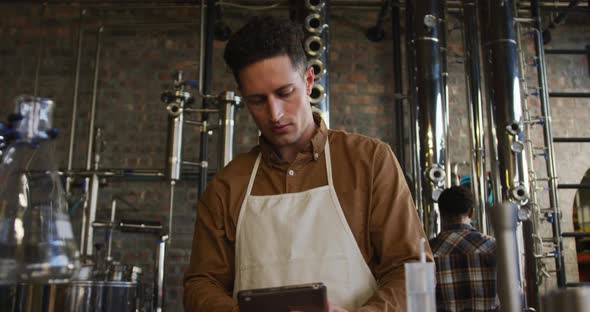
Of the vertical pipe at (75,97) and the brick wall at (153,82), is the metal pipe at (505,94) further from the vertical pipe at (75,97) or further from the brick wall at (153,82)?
the vertical pipe at (75,97)

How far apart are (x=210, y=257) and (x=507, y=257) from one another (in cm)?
100

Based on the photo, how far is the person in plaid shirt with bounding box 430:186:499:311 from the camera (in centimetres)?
307

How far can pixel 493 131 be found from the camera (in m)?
3.92

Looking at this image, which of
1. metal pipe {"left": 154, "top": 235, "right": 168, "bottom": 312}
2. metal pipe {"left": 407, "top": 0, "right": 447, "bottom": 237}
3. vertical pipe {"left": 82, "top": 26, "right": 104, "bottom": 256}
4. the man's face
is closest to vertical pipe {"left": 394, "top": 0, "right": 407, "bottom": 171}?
metal pipe {"left": 407, "top": 0, "right": 447, "bottom": 237}

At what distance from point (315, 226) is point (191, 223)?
3.55 metres

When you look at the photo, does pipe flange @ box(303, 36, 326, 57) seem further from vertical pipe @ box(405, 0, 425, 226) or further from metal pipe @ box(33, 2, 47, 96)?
metal pipe @ box(33, 2, 47, 96)

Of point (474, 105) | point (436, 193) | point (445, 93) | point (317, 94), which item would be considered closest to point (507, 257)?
point (317, 94)

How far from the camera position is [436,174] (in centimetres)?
384

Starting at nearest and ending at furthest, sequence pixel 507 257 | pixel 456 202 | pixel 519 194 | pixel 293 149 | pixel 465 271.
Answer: pixel 507 257, pixel 293 149, pixel 465 271, pixel 456 202, pixel 519 194

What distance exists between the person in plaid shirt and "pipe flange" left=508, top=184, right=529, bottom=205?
0.57m

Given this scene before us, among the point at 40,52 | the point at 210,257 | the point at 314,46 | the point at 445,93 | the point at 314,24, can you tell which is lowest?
the point at 210,257

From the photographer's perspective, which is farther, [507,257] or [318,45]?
[318,45]

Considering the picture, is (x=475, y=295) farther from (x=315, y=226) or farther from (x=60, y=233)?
(x=60, y=233)

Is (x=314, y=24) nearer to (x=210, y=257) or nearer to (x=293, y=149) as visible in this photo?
(x=293, y=149)
